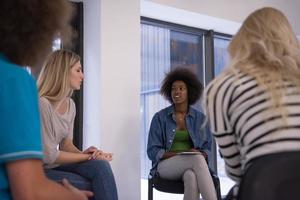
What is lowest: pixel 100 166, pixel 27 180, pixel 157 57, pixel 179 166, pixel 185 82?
pixel 179 166

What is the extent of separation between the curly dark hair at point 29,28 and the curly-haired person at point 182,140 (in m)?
2.14

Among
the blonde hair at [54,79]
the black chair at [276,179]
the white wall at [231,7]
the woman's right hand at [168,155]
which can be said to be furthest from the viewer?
the white wall at [231,7]

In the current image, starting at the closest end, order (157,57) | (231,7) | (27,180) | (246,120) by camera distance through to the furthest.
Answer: (27,180), (246,120), (157,57), (231,7)

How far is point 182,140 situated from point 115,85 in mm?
726

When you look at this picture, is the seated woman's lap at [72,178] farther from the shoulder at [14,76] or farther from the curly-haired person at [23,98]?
the shoulder at [14,76]

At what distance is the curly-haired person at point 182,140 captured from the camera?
2.87 m

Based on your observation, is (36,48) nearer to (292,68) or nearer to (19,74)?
(19,74)

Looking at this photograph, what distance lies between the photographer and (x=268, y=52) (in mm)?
1281

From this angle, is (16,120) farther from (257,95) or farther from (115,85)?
(115,85)

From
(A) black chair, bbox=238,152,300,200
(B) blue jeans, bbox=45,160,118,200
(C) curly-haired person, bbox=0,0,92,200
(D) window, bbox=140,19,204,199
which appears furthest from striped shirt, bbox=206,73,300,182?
(D) window, bbox=140,19,204,199

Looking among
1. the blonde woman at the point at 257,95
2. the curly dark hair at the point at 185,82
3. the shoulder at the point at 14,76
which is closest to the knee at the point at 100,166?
the blonde woman at the point at 257,95

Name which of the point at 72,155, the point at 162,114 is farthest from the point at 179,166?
the point at 72,155

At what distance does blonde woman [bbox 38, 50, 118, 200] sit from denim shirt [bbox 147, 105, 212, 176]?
0.87 meters

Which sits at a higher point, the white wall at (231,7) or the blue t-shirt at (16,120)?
the white wall at (231,7)
